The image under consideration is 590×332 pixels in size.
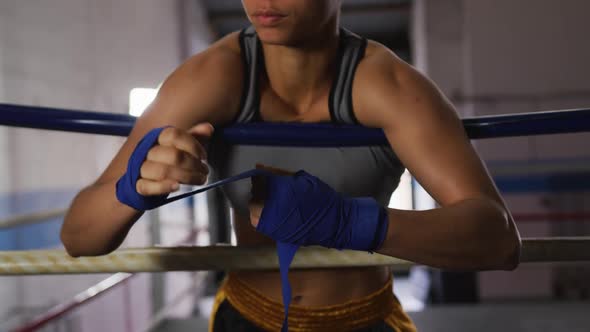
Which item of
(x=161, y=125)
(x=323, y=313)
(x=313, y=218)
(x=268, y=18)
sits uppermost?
(x=268, y=18)

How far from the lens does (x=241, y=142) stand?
2.57 ft

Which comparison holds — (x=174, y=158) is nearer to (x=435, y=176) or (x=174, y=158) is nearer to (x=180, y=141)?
(x=180, y=141)

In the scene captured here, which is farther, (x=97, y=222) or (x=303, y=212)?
(x=97, y=222)

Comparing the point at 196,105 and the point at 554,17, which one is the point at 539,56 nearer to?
the point at 554,17

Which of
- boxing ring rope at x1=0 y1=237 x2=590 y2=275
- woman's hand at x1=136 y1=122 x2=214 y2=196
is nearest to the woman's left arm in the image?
boxing ring rope at x1=0 y1=237 x2=590 y2=275

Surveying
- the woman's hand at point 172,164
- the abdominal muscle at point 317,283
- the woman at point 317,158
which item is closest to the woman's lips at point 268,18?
the woman at point 317,158

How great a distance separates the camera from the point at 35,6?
268 centimetres

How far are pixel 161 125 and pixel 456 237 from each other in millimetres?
450

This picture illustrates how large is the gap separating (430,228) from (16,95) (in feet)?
7.63

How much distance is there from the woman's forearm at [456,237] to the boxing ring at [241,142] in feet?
0.46

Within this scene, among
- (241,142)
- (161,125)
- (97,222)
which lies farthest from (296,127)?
(97,222)

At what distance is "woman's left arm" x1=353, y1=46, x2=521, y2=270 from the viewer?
661 mm

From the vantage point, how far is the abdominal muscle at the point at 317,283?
0.94m

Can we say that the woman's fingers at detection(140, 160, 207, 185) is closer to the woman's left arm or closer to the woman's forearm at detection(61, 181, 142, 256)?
the woman's forearm at detection(61, 181, 142, 256)
